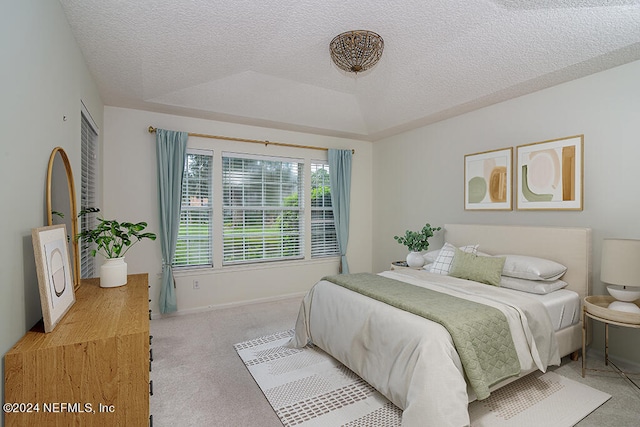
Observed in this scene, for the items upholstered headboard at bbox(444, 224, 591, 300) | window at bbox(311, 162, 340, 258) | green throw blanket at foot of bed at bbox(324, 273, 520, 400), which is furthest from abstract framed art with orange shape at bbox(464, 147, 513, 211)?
window at bbox(311, 162, 340, 258)

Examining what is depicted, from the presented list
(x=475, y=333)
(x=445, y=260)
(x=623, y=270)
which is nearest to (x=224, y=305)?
(x=445, y=260)

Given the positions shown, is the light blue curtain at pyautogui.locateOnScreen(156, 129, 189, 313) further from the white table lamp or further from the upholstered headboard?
the white table lamp

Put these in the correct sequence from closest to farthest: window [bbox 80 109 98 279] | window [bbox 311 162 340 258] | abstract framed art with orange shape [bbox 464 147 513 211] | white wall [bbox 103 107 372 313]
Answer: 1. window [bbox 80 109 98 279]
2. abstract framed art with orange shape [bbox 464 147 513 211]
3. white wall [bbox 103 107 372 313]
4. window [bbox 311 162 340 258]

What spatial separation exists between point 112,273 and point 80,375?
100 cm

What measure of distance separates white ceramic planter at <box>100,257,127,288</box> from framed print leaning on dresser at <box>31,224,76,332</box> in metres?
0.39

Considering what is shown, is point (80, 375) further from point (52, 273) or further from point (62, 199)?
point (62, 199)

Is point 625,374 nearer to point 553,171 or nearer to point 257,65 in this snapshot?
point 553,171

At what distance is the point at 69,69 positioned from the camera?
2.07 m

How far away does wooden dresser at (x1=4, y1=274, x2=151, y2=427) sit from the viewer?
1.03 metres

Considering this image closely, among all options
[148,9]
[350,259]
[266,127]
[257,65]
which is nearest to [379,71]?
[257,65]

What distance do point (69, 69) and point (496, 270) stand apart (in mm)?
3740

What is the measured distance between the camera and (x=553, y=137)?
3051mm

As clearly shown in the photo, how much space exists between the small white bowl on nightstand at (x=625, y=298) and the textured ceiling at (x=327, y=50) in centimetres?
187

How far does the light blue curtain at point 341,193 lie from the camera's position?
4.94 meters
